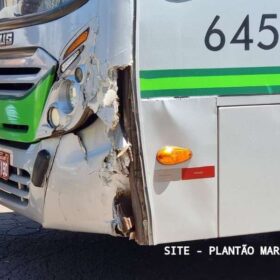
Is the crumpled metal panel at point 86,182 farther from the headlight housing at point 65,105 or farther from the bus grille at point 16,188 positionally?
the bus grille at point 16,188

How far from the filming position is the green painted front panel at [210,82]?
2.62m

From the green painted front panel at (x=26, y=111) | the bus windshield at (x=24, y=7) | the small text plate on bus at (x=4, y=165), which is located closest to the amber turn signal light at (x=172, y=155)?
the green painted front panel at (x=26, y=111)

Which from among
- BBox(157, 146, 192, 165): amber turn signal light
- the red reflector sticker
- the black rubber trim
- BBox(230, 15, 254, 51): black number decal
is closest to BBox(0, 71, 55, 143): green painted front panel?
the black rubber trim

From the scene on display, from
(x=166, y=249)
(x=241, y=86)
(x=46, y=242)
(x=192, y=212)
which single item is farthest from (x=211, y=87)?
(x=46, y=242)

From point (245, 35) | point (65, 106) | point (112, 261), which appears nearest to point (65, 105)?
point (65, 106)

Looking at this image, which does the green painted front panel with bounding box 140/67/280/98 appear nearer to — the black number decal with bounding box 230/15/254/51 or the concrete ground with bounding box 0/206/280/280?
the black number decal with bounding box 230/15/254/51

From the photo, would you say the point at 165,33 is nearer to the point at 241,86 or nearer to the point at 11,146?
the point at 241,86

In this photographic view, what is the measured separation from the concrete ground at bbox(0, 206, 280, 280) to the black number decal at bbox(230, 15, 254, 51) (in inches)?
54.9

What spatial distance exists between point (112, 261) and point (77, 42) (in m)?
1.85

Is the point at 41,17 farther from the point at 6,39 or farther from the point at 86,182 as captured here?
the point at 86,182

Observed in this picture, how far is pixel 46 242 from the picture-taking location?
445cm

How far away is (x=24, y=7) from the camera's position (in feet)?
10.9

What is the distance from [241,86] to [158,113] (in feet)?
1.46

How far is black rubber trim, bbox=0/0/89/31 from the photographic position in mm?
2826
